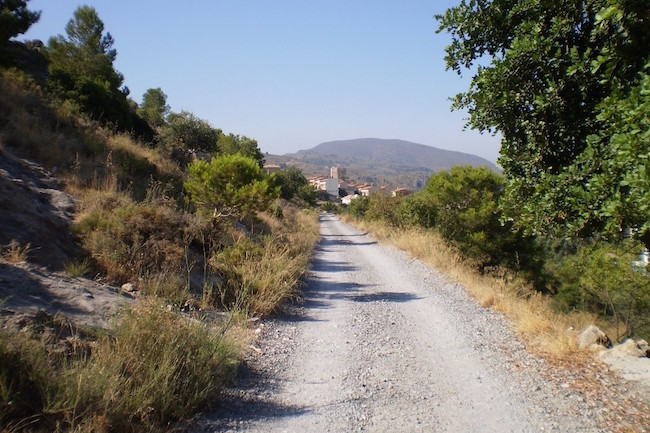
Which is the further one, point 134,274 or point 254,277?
point 254,277

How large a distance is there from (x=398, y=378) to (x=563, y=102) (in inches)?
127

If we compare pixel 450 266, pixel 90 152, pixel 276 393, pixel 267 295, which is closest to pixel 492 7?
pixel 276 393

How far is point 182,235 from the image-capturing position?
836 cm

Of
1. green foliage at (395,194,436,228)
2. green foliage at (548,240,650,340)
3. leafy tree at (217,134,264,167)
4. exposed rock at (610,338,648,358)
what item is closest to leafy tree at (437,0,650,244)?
exposed rock at (610,338,648,358)

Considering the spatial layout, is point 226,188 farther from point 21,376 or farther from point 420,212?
point 420,212

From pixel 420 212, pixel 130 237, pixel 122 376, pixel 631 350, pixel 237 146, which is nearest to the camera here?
pixel 122 376

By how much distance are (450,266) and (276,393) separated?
8.76m

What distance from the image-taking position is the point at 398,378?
4930 millimetres

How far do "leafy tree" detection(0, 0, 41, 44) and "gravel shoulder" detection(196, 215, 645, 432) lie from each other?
2161 centimetres

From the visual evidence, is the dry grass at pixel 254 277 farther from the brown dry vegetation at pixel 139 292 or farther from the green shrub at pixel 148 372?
the green shrub at pixel 148 372

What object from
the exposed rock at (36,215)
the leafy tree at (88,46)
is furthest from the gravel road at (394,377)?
the leafy tree at (88,46)

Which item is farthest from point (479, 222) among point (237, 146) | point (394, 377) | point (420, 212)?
point (237, 146)

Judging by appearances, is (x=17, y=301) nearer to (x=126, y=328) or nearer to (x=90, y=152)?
(x=126, y=328)

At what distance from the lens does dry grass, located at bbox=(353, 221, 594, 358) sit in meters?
5.92
